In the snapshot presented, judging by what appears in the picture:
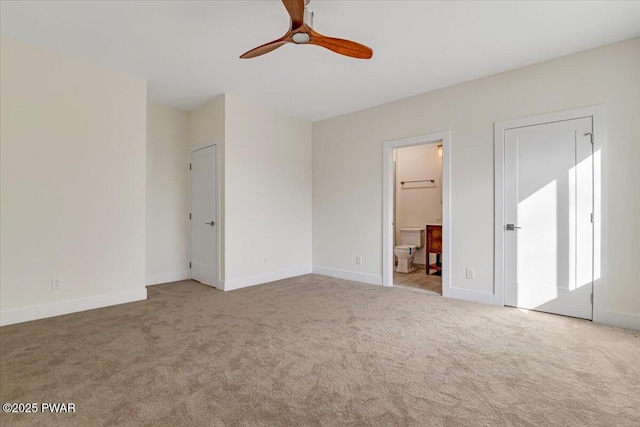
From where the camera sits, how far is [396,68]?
3.47 m

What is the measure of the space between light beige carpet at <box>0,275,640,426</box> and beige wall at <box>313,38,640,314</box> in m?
0.85

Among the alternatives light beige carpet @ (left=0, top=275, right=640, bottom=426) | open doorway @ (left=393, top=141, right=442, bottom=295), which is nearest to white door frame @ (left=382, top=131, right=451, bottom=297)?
light beige carpet @ (left=0, top=275, right=640, bottom=426)

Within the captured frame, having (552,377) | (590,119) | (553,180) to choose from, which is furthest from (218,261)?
(590,119)

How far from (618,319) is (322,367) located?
9.60 ft

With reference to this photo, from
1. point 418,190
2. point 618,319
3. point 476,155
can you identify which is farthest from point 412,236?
point 618,319

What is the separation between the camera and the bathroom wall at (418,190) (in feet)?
20.0

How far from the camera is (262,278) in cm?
475

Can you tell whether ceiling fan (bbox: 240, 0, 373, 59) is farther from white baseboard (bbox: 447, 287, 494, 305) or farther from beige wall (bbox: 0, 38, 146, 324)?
white baseboard (bbox: 447, 287, 494, 305)

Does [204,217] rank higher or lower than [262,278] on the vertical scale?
higher

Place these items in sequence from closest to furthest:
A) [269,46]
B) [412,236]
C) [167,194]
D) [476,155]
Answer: [269,46]
[476,155]
[167,194]
[412,236]

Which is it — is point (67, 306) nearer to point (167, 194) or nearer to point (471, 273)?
point (167, 194)

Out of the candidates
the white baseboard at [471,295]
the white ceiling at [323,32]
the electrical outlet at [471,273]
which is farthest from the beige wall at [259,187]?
the electrical outlet at [471,273]

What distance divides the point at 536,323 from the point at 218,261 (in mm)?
3903

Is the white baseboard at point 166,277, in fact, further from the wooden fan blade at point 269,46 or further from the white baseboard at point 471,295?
the white baseboard at point 471,295
